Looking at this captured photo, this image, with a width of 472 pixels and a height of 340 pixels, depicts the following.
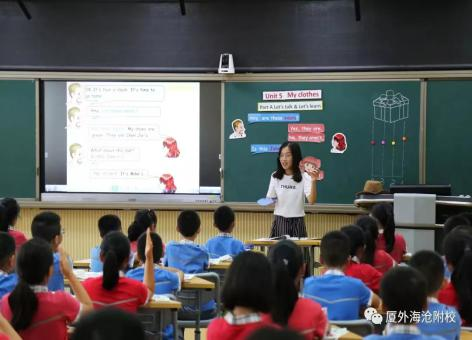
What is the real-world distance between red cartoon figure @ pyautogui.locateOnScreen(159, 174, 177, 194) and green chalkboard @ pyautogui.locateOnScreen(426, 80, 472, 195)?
2.51 m

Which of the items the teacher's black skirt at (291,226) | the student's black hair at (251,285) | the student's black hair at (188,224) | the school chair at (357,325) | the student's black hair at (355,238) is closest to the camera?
the student's black hair at (251,285)

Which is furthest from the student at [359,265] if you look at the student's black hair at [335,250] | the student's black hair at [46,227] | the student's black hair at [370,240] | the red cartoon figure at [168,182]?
the red cartoon figure at [168,182]

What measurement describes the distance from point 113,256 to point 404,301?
1355 mm

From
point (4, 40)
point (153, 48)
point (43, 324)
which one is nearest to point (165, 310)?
point (43, 324)

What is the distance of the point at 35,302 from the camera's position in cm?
279

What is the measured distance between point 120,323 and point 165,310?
2.40 meters

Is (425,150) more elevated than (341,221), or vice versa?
(425,150)

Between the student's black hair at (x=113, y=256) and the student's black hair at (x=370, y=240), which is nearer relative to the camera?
the student's black hair at (x=113, y=256)

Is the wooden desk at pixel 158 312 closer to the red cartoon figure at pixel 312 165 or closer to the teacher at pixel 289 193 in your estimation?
the teacher at pixel 289 193

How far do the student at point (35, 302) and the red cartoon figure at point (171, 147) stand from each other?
4422 millimetres

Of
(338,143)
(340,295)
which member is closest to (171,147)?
(338,143)

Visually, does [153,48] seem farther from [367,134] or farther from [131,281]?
[131,281]

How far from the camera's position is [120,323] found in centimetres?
130

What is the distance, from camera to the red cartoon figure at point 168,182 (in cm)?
730
